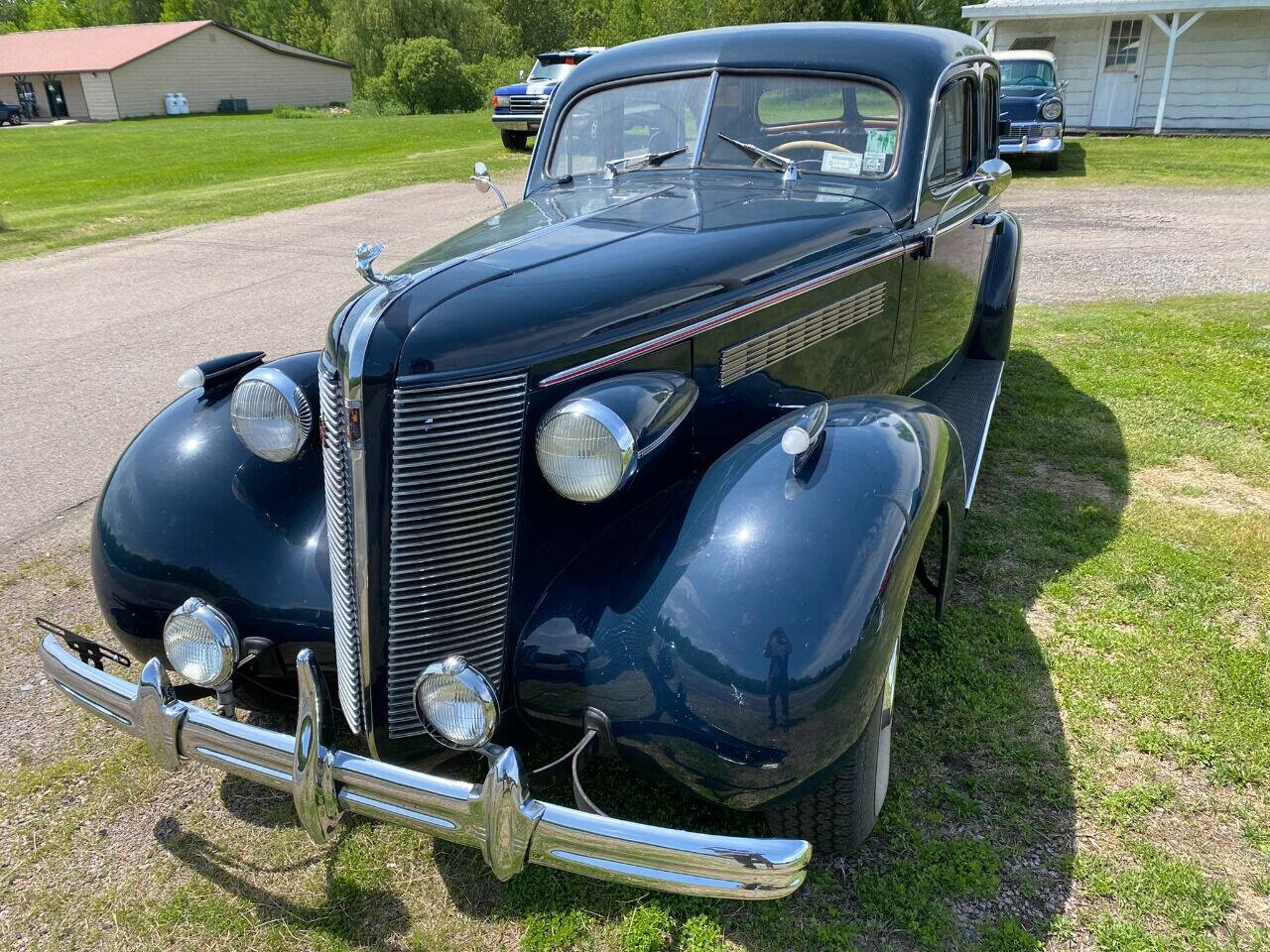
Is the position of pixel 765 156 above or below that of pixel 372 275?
above

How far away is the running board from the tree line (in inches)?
963

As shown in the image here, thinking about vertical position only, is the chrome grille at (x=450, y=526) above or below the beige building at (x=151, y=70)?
below

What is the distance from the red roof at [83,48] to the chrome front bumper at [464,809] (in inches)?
1883

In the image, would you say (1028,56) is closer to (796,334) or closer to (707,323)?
(796,334)

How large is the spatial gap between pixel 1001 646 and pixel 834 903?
1.32m

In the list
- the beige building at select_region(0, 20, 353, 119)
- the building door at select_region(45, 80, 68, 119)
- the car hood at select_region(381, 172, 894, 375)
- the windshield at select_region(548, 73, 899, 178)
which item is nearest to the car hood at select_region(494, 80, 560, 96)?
the windshield at select_region(548, 73, 899, 178)

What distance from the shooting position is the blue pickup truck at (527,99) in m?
16.4

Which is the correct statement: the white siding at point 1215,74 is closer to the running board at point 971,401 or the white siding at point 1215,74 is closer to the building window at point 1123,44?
the building window at point 1123,44

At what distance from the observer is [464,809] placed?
1.88 metres

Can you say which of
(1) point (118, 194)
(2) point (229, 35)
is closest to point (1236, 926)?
(1) point (118, 194)

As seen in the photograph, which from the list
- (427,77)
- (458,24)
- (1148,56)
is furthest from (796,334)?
(458,24)

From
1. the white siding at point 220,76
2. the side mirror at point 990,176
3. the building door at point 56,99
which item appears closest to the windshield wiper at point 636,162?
the side mirror at point 990,176

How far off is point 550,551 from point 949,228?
261cm

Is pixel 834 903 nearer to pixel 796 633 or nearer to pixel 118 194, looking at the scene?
pixel 796 633
